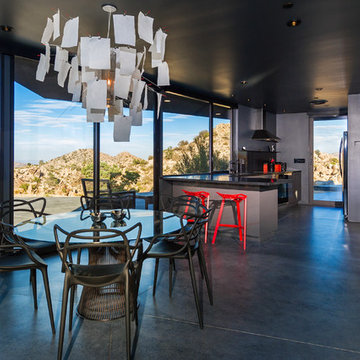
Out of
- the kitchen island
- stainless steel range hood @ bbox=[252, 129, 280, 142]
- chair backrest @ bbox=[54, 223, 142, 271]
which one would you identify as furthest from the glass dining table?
stainless steel range hood @ bbox=[252, 129, 280, 142]

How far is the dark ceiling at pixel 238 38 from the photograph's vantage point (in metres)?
2.94

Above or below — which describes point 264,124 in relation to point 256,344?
above

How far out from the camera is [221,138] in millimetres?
7586

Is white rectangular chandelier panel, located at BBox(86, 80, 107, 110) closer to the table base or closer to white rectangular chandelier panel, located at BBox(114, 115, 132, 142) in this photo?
white rectangular chandelier panel, located at BBox(114, 115, 132, 142)

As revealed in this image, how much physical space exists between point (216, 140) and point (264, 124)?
1.75 meters

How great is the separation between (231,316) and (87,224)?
51.7 inches

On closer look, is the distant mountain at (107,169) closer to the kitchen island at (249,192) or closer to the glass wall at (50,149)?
the glass wall at (50,149)

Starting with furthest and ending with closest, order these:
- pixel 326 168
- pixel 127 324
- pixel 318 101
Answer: pixel 326 168
pixel 318 101
pixel 127 324

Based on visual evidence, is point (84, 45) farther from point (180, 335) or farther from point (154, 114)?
point (154, 114)

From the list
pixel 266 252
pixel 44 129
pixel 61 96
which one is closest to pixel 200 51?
pixel 61 96

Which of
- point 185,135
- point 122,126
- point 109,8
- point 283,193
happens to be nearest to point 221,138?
point 185,135

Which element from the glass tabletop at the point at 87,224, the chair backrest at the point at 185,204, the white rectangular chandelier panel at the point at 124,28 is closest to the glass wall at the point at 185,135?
the chair backrest at the point at 185,204

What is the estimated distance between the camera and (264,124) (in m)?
8.49

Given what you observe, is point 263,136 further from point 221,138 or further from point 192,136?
point 192,136
